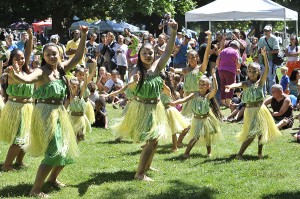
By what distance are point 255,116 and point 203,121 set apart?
31.0 inches

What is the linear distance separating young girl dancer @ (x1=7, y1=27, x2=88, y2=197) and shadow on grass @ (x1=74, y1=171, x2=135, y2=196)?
664 millimetres

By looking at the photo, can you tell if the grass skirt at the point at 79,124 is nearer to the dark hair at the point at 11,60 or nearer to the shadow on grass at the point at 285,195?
the dark hair at the point at 11,60

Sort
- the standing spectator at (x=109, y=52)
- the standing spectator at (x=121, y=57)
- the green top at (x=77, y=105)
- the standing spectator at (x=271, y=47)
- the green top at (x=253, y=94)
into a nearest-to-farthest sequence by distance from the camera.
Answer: the green top at (x=253, y=94), the green top at (x=77, y=105), the standing spectator at (x=271, y=47), the standing spectator at (x=109, y=52), the standing spectator at (x=121, y=57)

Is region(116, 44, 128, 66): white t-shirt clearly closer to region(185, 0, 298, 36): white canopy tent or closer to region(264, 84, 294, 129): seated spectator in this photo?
region(185, 0, 298, 36): white canopy tent

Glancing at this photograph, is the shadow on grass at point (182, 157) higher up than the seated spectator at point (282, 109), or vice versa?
the seated spectator at point (282, 109)

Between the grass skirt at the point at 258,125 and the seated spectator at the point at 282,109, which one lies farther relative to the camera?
the seated spectator at the point at 282,109

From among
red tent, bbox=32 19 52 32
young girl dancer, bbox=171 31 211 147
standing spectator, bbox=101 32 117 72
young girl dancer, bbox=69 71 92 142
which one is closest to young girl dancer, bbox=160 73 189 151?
young girl dancer, bbox=171 31 211 147

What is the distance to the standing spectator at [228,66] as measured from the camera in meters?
14.7

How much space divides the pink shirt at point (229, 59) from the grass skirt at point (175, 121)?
18.4 feet

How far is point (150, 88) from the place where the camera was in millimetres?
7320

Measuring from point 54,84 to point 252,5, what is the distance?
43.8ft

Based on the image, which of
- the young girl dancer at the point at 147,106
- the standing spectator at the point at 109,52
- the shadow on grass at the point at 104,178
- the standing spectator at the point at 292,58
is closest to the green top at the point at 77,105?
the shadow on grass at the point at 104,178

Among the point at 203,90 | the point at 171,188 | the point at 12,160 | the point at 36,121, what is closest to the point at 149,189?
the point at 171,188

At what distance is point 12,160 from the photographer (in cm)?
783
